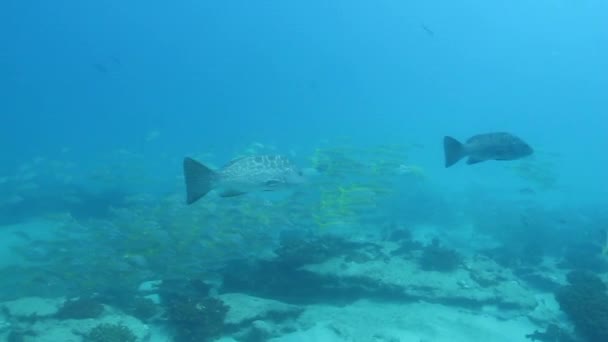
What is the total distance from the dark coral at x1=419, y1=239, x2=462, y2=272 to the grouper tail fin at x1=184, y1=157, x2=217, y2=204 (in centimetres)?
677

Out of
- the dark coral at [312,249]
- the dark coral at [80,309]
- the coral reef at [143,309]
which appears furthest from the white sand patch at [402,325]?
the dark coral at [80,309]

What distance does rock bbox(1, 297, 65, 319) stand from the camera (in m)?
8.83

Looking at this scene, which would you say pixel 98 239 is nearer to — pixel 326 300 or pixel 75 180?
pixel 326 300

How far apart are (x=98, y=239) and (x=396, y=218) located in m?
12.6

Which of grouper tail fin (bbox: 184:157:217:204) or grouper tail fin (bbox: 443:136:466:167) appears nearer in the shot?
grouper tail fin (bbox: 184:157:217:204)

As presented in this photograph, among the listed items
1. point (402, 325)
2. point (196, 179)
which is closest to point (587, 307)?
point (402, 325)

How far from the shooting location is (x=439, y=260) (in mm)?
11438

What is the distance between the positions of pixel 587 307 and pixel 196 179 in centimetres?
788

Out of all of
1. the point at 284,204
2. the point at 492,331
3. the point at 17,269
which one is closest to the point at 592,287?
the point at 492,331

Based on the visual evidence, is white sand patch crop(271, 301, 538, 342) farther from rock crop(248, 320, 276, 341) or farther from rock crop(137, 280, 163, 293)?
rock crop(137, 280, 163, 293)

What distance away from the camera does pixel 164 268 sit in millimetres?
10453

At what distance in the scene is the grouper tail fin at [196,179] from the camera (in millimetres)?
5930

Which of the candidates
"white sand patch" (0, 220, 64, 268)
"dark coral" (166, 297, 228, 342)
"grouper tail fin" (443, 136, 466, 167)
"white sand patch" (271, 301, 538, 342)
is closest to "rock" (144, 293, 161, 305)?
"dark coral" (166, 297, 228, 342)

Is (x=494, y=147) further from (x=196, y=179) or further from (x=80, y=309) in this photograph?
(x=80, y=309)
